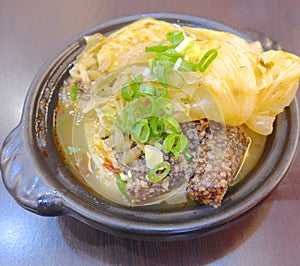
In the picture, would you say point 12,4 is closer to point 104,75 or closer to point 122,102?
point 104,75

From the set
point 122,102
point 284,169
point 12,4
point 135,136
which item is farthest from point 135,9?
point 284,169

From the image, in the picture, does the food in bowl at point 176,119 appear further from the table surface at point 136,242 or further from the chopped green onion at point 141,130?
the table surface at point 136,242

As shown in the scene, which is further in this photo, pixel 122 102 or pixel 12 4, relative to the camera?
pixel 12 4

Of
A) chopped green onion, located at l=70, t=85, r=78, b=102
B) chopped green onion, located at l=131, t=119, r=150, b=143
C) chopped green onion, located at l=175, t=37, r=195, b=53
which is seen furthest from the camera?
chopped green onion, located at l=70, t=85, r=78, b=102

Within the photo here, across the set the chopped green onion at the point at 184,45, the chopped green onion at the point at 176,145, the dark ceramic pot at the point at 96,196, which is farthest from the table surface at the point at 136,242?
the chopped green onion at the point at 184,45

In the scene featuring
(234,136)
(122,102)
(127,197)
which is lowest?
(127,197)

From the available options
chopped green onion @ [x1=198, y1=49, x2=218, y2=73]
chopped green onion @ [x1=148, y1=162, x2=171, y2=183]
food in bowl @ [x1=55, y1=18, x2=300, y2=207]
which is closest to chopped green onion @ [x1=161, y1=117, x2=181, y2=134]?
food in bowl @ [x1=55, y1=18, x2=300, y2=207]

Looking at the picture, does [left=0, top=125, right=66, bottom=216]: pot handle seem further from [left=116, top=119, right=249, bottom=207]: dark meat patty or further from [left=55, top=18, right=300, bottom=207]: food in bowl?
[left=116, top=119, right=249, bottom=207]: dark meat patty
